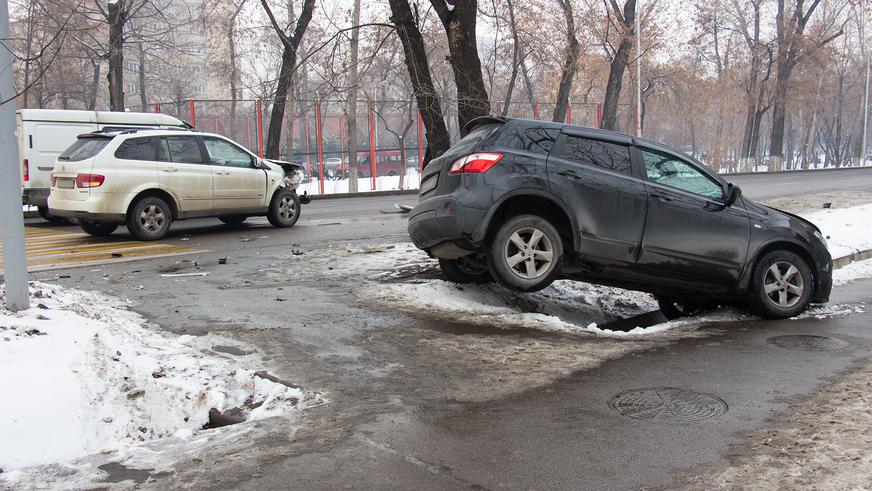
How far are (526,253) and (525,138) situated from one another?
117cm

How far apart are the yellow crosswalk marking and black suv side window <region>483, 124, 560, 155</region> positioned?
612 cm

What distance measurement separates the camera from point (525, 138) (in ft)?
24.0

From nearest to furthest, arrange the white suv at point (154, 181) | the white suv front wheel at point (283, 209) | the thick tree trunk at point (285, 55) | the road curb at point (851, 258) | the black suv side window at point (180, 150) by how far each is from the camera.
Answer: the road curb at point (851, 258), the white suv at point (154, 181), the black suv side window at point (180, 150), the white suv front wheel at point (283, 209), the thick tree trunk at point (285, 55)

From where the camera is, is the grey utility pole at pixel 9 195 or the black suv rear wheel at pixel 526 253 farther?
the black suv rear wheel at pixel 526 253

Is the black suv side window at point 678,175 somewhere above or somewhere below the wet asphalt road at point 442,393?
above

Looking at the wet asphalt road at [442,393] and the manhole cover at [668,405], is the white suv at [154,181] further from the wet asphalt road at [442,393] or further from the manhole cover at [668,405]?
the manhole cover at [668,405]

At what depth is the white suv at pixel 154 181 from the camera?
11977 mm

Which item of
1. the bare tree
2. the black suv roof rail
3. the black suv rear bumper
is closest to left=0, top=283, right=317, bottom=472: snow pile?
the black suv rear bumper

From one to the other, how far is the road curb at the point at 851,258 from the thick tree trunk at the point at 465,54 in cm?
577

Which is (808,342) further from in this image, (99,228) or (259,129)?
(259,129)

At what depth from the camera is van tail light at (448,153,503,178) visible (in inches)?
277

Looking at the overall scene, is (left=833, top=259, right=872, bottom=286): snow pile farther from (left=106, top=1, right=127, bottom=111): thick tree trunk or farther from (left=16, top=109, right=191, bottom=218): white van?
(left=106, top=1, right=127, bottom=111): thick tree trunk

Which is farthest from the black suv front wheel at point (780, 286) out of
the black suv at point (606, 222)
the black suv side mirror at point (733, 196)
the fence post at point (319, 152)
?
the fence post at point (319, 152)

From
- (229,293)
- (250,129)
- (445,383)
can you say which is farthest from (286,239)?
(250,129)
